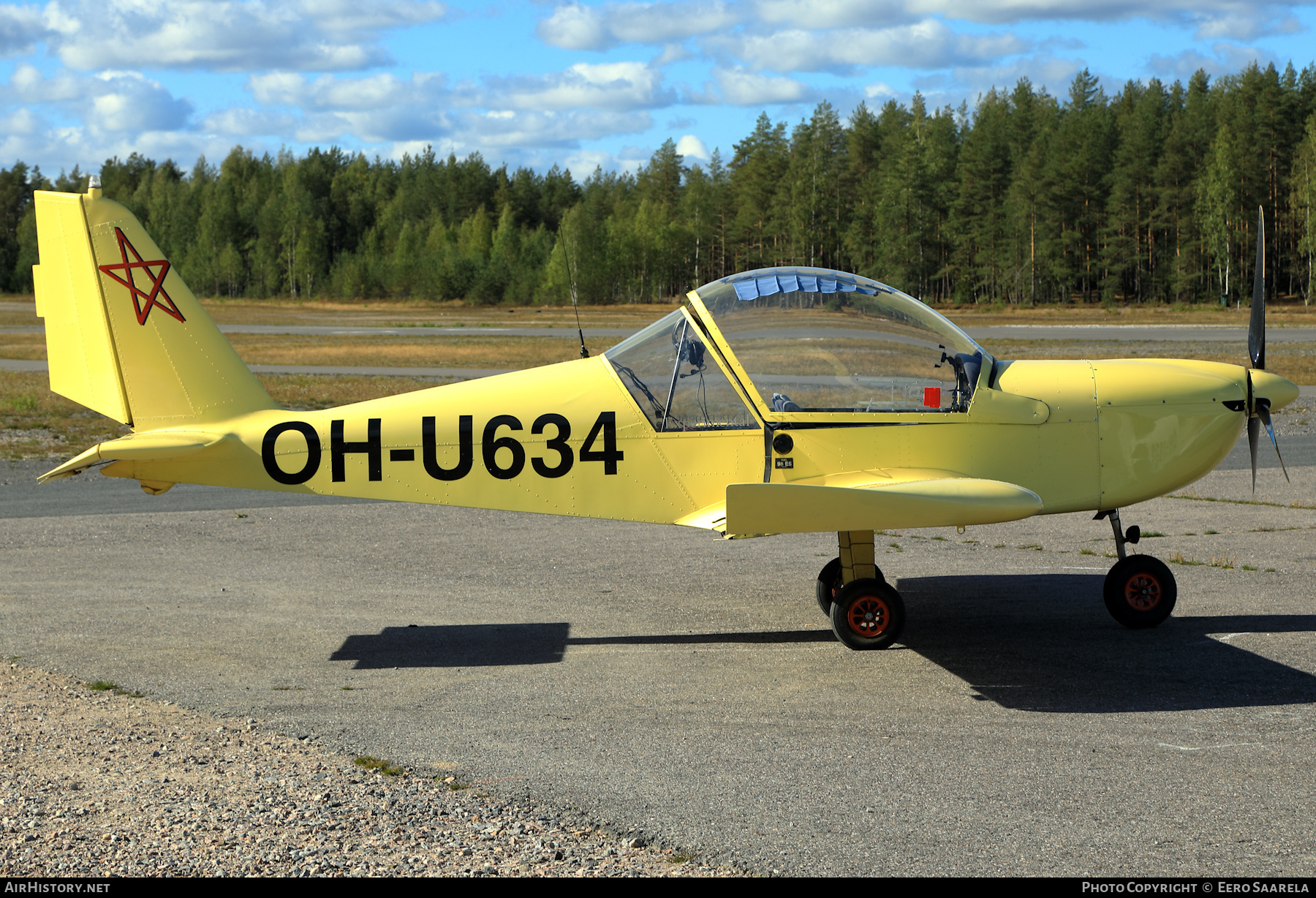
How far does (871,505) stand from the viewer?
687 centimetres

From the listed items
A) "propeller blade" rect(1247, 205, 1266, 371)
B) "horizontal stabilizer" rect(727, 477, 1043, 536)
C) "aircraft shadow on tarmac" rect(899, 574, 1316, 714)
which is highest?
"propeller blade" rect(1247, 205, 1266, 371)

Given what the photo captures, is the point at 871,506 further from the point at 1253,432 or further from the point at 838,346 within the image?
the point at 1253,432

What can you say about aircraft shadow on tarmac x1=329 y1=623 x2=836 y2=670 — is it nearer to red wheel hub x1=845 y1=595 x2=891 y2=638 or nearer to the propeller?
red wheel hub x1=845 y1=595 x2=891 y2=638

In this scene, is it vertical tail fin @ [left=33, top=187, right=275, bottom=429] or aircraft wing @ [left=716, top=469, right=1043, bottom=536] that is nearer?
aircraft wing @ [left=716, top=469, right=1043, bottom=536]

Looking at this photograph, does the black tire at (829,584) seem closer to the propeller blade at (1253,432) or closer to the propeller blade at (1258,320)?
the propeller blade at (1253,432)

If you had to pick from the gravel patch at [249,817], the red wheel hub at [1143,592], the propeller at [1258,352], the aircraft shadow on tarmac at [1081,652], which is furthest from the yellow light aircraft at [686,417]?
the gravel patch at [249,817]

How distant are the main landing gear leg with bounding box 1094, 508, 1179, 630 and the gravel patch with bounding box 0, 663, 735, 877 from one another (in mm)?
4964

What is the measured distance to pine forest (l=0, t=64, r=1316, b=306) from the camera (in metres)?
79.2

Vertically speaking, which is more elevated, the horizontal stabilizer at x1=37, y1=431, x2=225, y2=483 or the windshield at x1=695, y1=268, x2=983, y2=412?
the windshield at x1=695, y1=268, x2=983, y2=412

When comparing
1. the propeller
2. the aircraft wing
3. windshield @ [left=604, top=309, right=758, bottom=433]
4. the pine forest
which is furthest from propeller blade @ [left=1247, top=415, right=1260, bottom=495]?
the pine forest

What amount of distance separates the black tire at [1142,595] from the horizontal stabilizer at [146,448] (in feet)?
21.6

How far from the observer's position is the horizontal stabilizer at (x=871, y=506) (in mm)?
6656

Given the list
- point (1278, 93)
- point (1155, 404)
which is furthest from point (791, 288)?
point (1278, 93)
